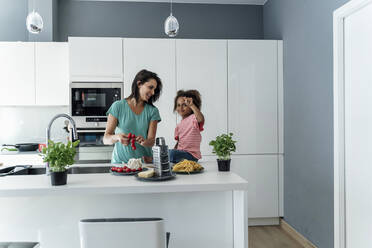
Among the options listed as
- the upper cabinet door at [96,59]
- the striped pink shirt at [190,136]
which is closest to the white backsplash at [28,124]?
the upper cabinet door at [96,59]

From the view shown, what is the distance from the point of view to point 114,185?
1573 mm

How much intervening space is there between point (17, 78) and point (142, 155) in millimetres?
2264

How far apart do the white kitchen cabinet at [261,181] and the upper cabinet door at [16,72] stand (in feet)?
8.59

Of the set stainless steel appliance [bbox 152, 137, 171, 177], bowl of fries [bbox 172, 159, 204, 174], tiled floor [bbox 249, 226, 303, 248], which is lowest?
tiled floor [bbox 249, 226, 303, 248]

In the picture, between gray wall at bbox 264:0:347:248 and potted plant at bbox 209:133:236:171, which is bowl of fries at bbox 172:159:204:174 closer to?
potted plant at bbox 209:133:236:171

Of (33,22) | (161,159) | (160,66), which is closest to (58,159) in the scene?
(161,159)

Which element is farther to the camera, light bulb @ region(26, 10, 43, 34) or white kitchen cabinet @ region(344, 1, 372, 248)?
light bulb @ region(26, 10, 43, 34)

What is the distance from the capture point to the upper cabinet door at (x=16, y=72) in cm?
374

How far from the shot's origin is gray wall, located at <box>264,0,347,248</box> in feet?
8.89

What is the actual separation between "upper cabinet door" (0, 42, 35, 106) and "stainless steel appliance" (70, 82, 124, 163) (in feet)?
2.10

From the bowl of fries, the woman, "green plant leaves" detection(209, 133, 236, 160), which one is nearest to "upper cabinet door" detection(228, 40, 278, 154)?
the woman

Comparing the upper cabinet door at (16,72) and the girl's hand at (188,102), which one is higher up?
the upper cabinet door at (16,72)

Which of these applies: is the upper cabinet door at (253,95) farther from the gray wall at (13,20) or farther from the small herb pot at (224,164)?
the gray wall at (13,20)

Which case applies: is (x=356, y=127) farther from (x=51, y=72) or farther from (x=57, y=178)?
(x=51, y=72)
